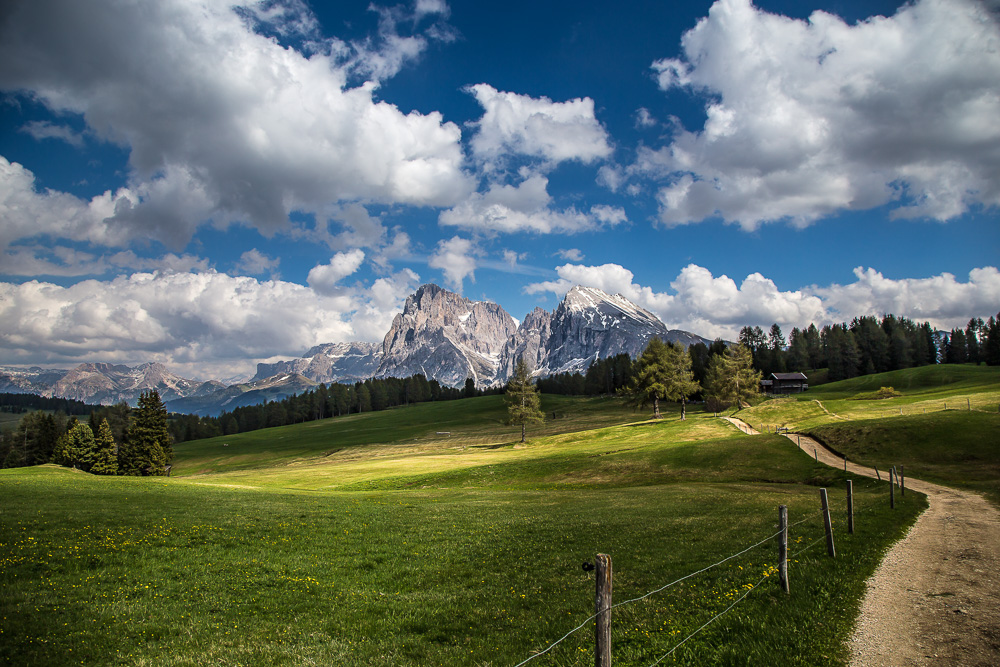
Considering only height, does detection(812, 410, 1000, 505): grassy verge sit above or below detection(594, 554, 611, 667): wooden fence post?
below

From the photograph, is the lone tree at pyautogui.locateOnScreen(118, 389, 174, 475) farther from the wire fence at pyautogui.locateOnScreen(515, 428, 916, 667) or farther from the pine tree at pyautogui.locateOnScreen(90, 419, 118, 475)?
the wire fence at pyautogui.locateOnScreen(515, 428, 916, 667)

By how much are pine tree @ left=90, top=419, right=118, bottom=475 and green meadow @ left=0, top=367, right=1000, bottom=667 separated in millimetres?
51459

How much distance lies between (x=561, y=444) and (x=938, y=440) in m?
46.8

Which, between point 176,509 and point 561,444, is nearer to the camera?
point 176,509

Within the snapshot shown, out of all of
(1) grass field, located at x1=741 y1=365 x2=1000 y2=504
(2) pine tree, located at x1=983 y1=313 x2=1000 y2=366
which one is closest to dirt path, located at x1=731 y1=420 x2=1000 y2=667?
(1) grass field, located at x1=741 y1=365 x2=1000 y2=504

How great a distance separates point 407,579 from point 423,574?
0.67 meters

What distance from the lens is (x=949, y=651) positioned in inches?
356

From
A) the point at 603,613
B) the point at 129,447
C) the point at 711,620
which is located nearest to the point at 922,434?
the point at 711,620

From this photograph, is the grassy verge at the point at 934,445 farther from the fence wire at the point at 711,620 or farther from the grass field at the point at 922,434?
the fence wire at the point at 711,620

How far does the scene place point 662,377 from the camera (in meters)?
89.1

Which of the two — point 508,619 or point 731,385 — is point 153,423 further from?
point 731,385

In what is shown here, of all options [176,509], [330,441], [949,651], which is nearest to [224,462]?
[330,441]

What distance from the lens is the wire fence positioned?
8444 millimetres

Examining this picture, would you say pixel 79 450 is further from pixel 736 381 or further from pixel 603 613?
pixel 736 381
